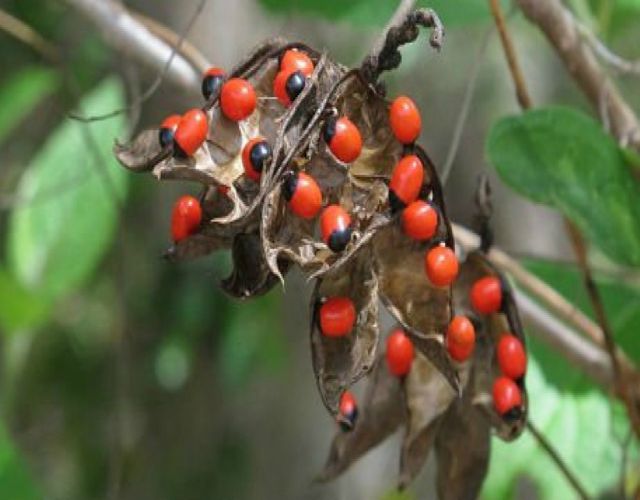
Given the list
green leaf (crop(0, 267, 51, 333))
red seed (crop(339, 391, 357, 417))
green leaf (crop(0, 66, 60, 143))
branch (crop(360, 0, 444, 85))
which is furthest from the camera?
green leaf (crop(0, 66, 60, 143))

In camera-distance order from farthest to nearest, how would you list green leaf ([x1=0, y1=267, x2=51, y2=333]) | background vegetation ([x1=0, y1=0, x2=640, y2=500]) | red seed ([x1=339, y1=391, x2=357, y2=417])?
green leaf ([x1=0, y1=267, x2=51, y2=333]) → background vegetation ([x1=0, y1=0, x2=640, y2=500]) → red seed ([x1=339, y1=391, x2=357, y2=417])

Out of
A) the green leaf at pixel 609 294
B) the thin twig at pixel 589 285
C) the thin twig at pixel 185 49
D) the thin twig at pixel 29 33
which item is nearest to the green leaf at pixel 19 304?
the thin twig at pixel 29 33

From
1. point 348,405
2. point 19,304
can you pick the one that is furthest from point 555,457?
point 19,304

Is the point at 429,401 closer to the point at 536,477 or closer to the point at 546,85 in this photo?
the point at 536,477

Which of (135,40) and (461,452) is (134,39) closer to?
(135,40)

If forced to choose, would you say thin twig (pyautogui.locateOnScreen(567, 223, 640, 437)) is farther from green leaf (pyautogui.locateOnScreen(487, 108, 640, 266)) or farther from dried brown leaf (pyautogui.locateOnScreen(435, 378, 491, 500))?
dried brown leaf (pyautogui.locateOnScreen(435, 378, 491, 500))

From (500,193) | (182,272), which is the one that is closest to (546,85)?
(500,193)

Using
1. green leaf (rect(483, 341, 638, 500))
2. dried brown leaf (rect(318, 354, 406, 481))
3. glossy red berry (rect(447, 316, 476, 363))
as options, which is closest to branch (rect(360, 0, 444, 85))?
glossy red berry (rect(447, 316, 476, 363))
